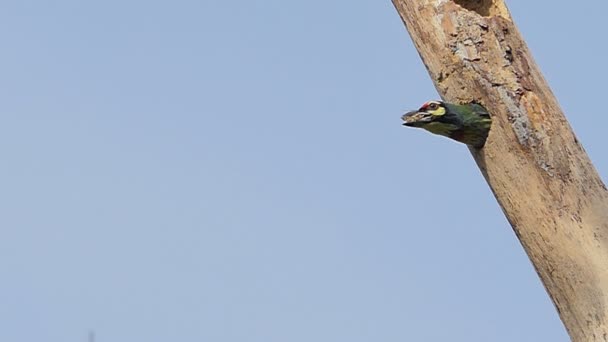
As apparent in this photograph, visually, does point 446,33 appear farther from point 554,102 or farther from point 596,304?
point 596,304

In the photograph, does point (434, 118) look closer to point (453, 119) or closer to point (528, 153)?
point (453, 119)

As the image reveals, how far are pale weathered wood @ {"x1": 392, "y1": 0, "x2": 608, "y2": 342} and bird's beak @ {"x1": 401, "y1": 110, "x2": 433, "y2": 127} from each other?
0.21 metres

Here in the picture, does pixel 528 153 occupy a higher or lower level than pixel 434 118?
lower

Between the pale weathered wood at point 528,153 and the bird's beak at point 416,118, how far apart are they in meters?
0.21

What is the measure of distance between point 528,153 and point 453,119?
0.34m

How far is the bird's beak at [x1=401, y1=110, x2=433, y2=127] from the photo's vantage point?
8.64 metres

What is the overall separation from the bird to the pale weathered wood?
0.04m

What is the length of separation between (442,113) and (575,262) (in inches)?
32.4

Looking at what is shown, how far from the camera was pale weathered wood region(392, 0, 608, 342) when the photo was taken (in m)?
8.45

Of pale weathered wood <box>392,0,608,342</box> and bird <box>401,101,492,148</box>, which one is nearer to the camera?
pale weathered wood <box>392,0,608,342</box>

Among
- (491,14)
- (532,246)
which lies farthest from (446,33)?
(532,246)

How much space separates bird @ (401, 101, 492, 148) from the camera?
28.4 feet

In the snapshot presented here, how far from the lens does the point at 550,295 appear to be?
335 inches

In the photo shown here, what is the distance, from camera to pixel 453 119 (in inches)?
340
